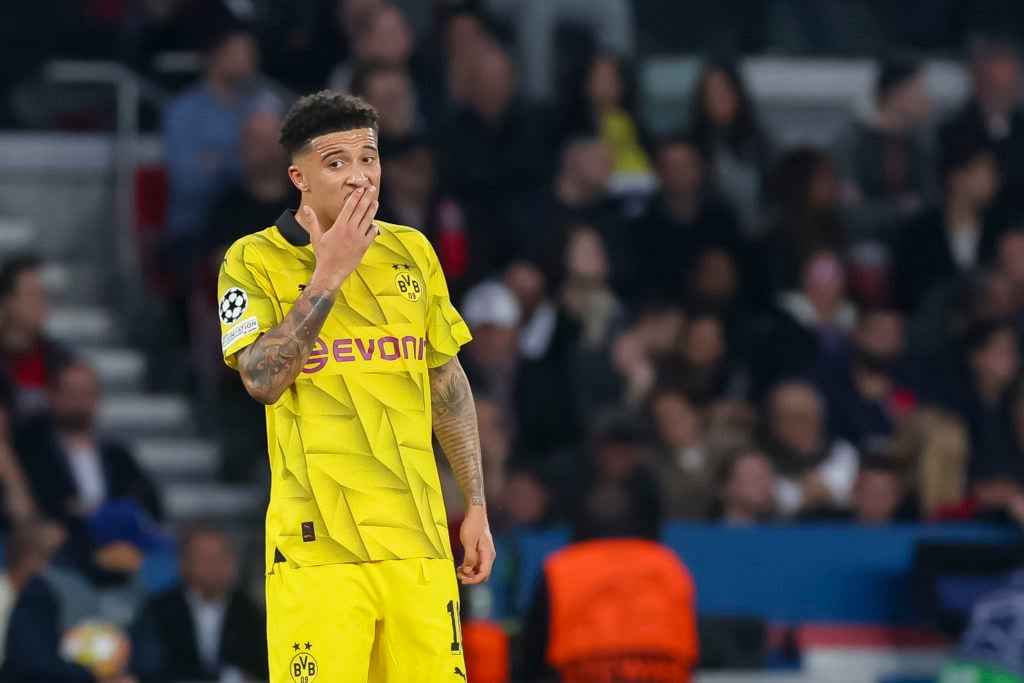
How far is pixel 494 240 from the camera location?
38.1 ft

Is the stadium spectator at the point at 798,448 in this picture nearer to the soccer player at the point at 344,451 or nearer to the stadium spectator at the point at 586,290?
the stadium spectator at the point at 586,290

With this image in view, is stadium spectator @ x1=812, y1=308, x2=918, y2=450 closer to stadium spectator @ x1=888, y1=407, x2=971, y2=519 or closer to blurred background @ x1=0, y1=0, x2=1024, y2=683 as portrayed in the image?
blurred background @ x1=0, y1=0, x2=1024, y2=683

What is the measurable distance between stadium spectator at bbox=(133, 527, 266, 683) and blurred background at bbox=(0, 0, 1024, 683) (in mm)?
16

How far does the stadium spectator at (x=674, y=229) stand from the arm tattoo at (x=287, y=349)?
286 inches

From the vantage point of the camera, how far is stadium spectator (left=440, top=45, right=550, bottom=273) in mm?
11875

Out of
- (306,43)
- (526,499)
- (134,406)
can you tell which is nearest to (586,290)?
(526,499)

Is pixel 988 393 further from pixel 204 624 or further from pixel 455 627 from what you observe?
pixel 455 627

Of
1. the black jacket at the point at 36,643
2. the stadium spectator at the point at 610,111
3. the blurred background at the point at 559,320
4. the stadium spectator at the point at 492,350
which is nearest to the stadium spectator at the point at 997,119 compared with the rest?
the blurred background at the point at 559,320

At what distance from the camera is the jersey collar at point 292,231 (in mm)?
5164

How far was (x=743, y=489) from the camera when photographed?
425 inches

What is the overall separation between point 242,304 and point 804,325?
24.5 feet

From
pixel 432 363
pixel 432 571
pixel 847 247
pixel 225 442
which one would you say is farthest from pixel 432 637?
pixel 847 247

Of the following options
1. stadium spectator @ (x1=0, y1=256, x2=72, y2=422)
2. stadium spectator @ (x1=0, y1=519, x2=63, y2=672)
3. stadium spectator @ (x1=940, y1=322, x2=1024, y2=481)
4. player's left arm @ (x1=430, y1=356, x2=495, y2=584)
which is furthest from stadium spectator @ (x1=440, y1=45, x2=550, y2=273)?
player's left arm @ (x1=430, y1=356, x2=495, y2=584)

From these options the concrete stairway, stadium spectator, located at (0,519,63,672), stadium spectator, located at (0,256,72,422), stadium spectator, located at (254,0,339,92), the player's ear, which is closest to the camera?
the player's ear
